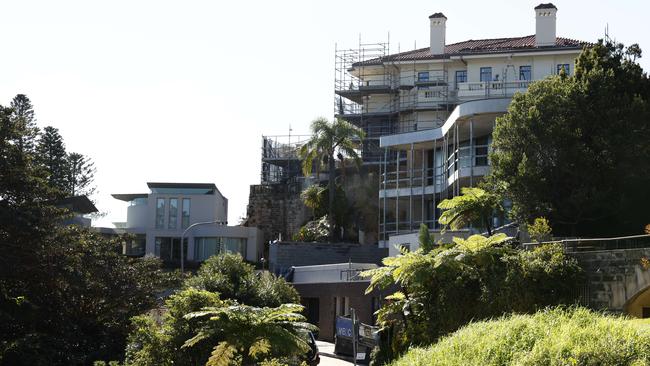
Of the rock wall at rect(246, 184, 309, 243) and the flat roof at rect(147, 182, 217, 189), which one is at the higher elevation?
the flat roof at rect(147, 182, 217, 189)

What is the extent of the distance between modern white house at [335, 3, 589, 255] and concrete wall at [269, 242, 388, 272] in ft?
5.00

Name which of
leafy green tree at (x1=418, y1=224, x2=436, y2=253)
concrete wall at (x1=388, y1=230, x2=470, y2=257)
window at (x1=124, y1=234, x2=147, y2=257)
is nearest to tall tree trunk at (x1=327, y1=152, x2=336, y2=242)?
concrete wall at (x1=388, y1=230, x2=470, y2=257)

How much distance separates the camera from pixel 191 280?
28438 mm

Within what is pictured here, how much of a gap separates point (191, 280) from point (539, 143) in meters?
12.4

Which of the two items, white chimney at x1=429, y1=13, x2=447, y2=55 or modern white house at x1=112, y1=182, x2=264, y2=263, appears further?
modern white house at x1=112, y1=182, x2=264, y2=263

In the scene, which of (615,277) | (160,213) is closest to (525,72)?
(160,213)

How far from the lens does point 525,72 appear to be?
59312mm

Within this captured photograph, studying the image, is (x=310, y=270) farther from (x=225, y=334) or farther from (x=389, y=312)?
(x=225, y=334)

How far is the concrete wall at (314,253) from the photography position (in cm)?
5503

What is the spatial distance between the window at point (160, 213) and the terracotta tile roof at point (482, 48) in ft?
58.4

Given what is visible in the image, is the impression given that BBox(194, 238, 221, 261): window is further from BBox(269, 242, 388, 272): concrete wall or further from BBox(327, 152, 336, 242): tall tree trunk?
BBox(269, 242, 388, 272): concrete wall

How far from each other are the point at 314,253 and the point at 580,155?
986 inches

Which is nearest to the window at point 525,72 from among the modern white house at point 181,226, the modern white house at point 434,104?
the modern white house at point 434,104

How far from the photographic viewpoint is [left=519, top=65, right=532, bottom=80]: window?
194ft
